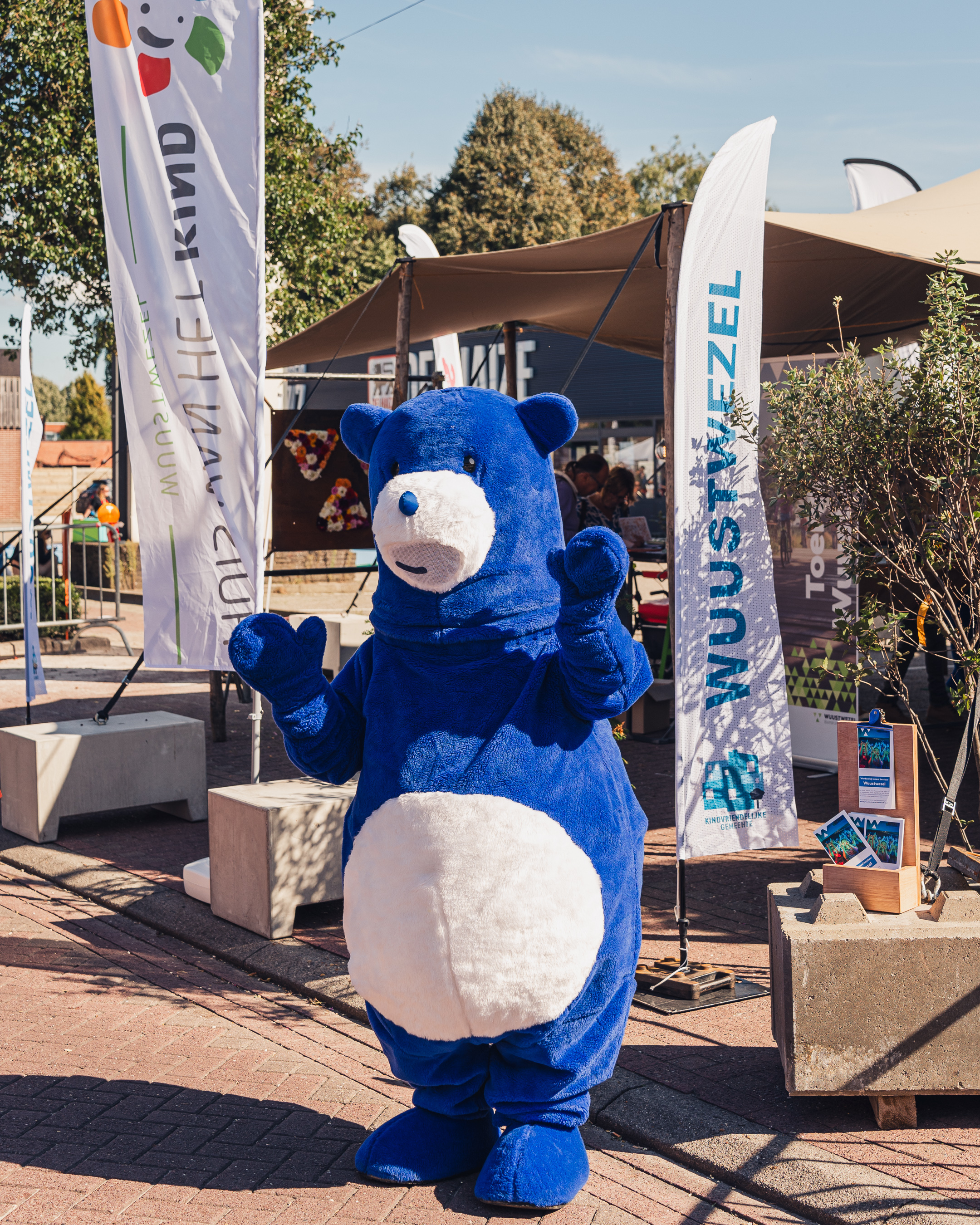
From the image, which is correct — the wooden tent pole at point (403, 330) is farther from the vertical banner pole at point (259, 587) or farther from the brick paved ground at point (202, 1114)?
the brick paved ground at point (202, 1114)

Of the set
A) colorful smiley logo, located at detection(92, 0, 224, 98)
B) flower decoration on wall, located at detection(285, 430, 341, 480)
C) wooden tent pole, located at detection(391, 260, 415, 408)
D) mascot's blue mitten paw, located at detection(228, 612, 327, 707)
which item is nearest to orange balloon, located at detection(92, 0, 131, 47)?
colorful smiley logo, located at detection(92, 0, 224, 98)

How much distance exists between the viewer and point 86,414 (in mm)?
53438

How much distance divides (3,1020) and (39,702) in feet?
20.6

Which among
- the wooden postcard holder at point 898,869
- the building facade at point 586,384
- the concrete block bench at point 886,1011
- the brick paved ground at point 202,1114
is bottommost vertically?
the brick paved ground at point 202,1114

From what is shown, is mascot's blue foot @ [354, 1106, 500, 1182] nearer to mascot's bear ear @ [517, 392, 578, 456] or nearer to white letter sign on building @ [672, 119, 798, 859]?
white letter sign on building @ [672, 119, 798, 859]

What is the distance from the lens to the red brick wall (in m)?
28.5

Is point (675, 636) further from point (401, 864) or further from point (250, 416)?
point (250, 416)

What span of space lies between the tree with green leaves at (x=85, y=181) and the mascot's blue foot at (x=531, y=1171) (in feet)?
39.5

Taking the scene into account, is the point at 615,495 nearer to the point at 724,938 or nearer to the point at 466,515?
the point at 724,938

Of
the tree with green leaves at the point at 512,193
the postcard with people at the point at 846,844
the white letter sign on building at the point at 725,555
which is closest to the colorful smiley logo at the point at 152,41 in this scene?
the white letter sign on building at the point at 725,555

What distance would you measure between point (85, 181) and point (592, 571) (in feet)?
Answer: 41.4

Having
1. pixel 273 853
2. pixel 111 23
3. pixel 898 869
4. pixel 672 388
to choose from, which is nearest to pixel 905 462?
pixel 672 388

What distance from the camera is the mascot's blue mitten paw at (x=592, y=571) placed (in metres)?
2.88

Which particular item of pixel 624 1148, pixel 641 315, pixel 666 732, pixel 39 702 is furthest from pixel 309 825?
pixel 39 702
